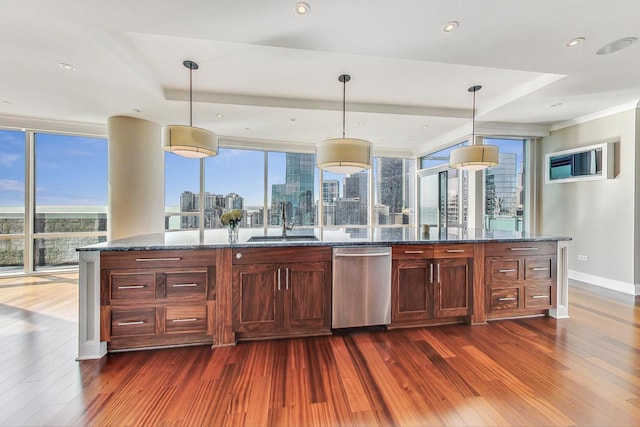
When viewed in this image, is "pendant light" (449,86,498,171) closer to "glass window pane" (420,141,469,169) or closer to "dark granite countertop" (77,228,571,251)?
"dark granite countertop" (77,228,571,251)

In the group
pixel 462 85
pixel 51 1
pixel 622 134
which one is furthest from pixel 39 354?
pixel 622 134

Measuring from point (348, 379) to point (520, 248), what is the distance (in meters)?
2.30

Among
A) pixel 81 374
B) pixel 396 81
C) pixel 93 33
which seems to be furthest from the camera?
pixel 396 81

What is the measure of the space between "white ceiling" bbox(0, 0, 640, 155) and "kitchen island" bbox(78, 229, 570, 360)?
174 cm

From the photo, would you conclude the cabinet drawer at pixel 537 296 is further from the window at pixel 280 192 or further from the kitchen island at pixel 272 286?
the window at pixel 280 192

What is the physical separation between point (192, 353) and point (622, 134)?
6177 mm

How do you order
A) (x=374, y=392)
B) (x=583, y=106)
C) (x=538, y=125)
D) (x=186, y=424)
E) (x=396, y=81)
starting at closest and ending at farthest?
(x=186, y=424) < (x=374, y=392) < (x=396, y=81) < (x=583, y=106) < (x=538, y=125)

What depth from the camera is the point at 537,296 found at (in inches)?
115

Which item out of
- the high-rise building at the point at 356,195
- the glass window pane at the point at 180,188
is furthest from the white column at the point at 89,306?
the high-rise building at the point at 356,195

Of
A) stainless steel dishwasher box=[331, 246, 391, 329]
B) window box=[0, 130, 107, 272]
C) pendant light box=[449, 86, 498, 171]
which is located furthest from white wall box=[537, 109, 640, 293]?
window box=[0, 130, 107, 272]

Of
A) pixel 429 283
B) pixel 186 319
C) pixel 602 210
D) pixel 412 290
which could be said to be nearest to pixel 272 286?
pixel 186 319

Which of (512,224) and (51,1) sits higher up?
(51,1)

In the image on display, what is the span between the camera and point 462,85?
3455 millimetres

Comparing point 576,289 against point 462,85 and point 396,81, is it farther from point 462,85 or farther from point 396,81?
point 396,81
